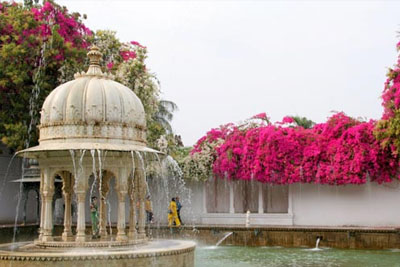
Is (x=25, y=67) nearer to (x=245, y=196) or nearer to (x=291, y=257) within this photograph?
(x=245, y=196)

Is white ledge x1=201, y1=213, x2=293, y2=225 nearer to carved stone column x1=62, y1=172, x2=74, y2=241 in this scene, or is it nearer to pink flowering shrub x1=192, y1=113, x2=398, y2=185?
pink flowering shrub x1=192, y1=113, x2=398, y2=185

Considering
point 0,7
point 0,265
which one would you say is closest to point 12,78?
point 0,7

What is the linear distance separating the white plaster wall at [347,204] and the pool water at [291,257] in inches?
166

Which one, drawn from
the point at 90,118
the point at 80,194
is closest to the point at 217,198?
the point at 80,194

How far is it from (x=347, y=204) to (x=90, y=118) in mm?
14071

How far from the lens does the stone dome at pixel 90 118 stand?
12484mm

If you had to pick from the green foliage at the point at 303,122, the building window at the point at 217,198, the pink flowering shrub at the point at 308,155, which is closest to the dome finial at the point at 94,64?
the pink flowering shrub at the point at 308,155

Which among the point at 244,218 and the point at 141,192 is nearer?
the point at 141,192

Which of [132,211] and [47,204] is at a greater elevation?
[47,204]

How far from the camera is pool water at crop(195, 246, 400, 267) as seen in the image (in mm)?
15440

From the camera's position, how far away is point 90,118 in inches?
492

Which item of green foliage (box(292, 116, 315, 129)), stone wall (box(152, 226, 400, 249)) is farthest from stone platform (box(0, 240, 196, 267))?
green foliage (box(292, 116, 315, 129))

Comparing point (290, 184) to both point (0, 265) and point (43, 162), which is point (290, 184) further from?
point (0, 265)

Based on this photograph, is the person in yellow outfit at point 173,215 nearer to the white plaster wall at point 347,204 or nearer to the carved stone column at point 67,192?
the white plaster wall at point 347,204
